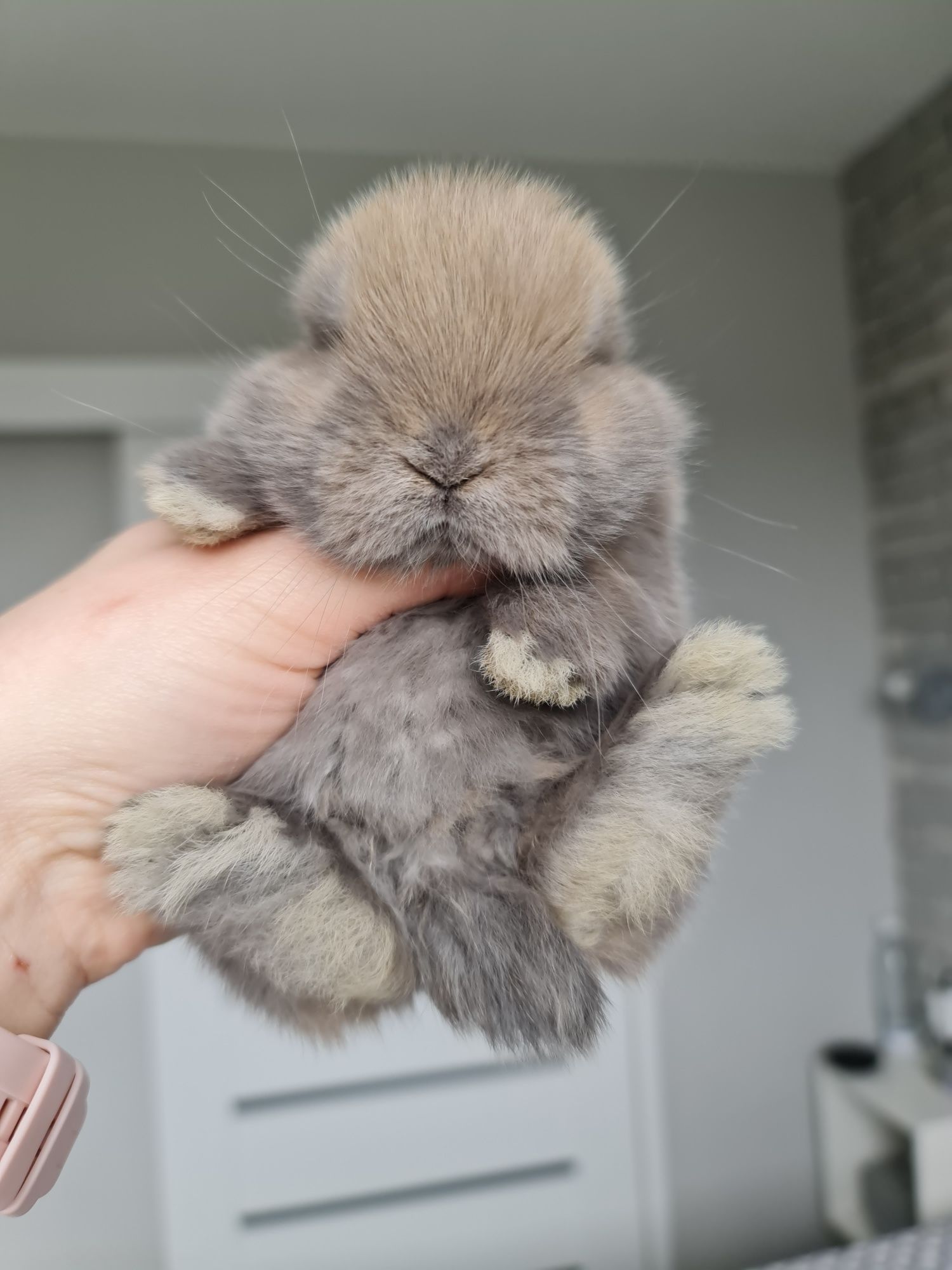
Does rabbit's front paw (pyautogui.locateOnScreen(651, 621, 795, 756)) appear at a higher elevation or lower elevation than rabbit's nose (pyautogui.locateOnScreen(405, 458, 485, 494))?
lower

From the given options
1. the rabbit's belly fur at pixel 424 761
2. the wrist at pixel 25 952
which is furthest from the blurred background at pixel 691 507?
the rabbit's belly fur at pixel 424 761

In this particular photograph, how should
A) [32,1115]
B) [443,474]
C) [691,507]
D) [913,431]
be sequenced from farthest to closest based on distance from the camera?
[913,431], [691,507], [32,1115], [443,474]

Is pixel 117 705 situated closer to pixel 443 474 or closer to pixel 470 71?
pixel 443 474

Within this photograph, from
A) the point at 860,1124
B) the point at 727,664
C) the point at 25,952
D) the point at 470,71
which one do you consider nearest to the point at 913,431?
the point at 470,71

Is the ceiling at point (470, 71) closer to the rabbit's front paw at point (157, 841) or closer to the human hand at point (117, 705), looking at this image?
the human hand at point (117, 705)

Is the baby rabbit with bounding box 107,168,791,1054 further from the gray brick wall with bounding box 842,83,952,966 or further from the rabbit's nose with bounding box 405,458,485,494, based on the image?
the gray brick wall with bounding box 842,83,952,966

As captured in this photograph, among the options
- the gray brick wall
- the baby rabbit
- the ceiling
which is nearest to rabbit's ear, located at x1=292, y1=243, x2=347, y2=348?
the baby rabbit

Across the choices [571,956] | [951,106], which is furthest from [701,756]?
[951,106]
